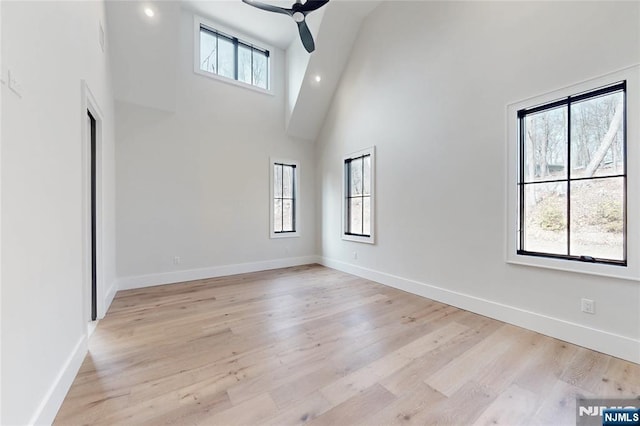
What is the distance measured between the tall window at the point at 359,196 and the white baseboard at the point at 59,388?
3734 mm

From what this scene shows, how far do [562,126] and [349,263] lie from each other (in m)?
3.54

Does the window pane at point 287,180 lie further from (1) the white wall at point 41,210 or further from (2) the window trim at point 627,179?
(2) the window trim at point 627,179

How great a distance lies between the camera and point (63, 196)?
1.82 m

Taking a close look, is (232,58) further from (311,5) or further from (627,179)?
(627,179)

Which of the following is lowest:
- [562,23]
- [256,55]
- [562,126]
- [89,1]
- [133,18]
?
[562,126]

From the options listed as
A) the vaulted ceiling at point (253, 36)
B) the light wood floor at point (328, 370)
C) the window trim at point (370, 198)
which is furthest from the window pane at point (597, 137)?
the vaulted ceiling at point (253, 36)

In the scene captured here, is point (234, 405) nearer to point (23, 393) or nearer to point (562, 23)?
point (23, 393)

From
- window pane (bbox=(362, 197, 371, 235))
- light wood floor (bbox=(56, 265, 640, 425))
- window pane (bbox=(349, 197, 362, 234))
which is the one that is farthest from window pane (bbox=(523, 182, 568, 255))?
window pane (bbox=(349, 197, 362, 234))

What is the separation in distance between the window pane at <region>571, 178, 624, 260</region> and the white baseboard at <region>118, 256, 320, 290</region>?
4353 millimetres

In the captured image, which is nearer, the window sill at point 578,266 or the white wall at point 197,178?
the window sill at point 578,266

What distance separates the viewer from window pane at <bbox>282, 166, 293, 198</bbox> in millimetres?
5711

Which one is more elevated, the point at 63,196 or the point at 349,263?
the point at 63,196

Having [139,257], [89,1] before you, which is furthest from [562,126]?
[139,257]

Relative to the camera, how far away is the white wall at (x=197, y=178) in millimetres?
4105
